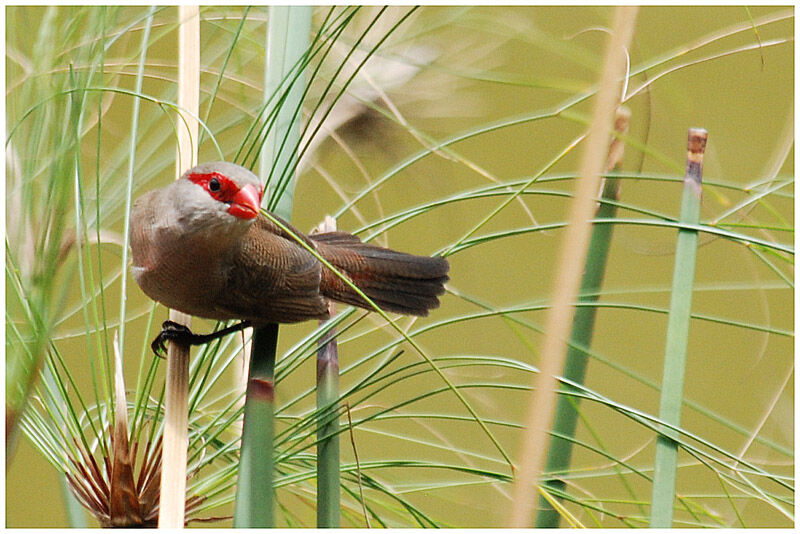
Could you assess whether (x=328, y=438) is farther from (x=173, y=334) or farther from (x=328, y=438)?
(x=173, y=334)

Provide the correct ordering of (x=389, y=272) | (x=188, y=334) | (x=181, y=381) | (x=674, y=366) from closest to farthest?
(x=674, y=366) < (x=181, y=381) < (x=188, y=334) < (x=389, y=272)

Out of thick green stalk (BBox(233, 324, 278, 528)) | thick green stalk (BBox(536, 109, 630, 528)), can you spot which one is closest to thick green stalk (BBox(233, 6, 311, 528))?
thick green stalk (BBox(233, 324, 278, 528))

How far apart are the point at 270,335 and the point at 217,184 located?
131 mm

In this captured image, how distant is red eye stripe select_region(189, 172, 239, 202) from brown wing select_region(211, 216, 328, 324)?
94mm

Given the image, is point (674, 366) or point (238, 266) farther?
point (238, 266)

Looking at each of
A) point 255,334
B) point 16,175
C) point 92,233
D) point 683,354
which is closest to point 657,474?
point 683,354

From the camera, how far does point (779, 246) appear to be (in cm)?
50

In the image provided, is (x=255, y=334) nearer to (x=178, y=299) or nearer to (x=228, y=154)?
(x=178, y=299)

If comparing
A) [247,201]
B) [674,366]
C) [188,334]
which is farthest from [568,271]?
[188,334]

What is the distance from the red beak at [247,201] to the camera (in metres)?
0.55

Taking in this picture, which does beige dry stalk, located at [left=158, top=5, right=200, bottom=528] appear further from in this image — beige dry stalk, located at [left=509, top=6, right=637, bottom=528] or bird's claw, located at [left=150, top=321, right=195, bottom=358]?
beige dry stalk, located at [left=509, top=6, right=637, bottom=528]

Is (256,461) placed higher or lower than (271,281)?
lower

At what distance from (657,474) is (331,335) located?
0.27 m

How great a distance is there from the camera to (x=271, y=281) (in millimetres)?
699
